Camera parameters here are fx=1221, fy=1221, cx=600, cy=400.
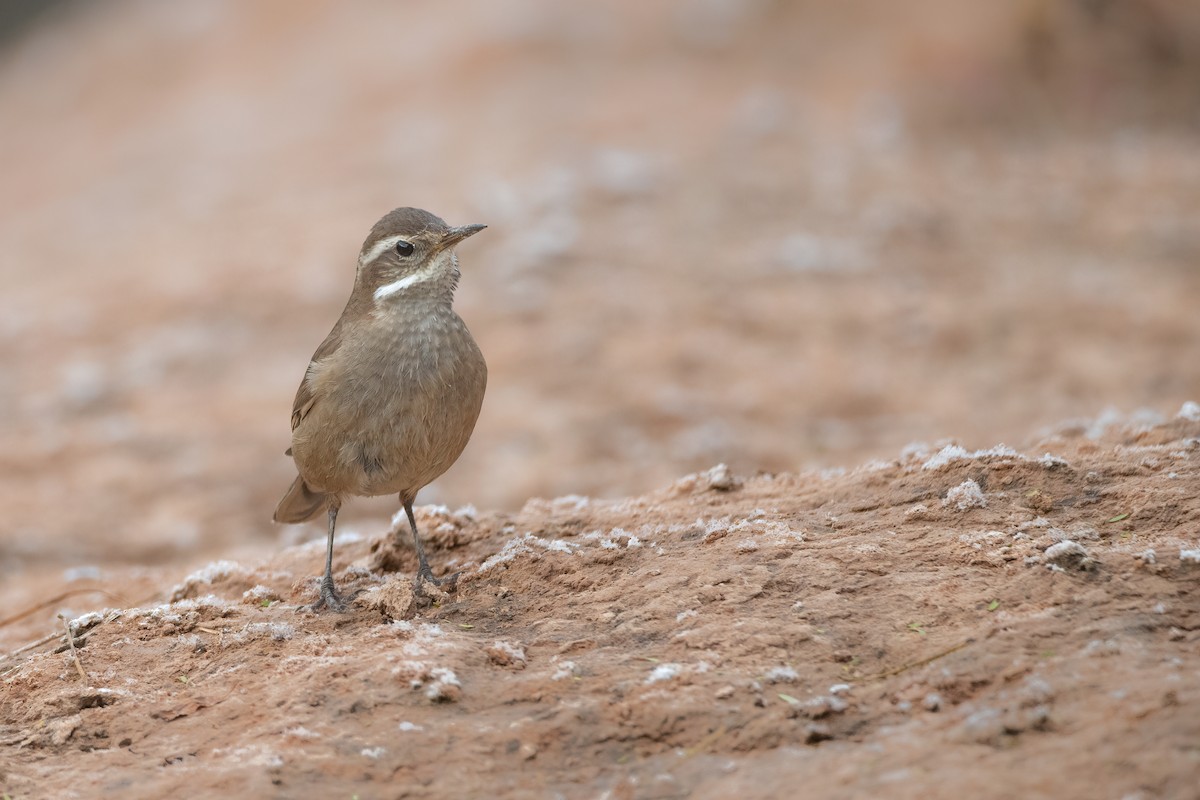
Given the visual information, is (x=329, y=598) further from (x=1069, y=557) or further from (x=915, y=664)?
(x=1069, y=557)

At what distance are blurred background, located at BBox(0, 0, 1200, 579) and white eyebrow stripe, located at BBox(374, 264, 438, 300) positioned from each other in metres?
2.23

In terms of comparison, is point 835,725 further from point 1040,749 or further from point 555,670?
point 555,670

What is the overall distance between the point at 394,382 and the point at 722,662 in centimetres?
194

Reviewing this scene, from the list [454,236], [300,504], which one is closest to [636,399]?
[300,504]

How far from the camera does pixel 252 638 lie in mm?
4598

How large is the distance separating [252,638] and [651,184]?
10.1m

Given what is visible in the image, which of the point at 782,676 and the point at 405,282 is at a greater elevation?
the point at 405,282

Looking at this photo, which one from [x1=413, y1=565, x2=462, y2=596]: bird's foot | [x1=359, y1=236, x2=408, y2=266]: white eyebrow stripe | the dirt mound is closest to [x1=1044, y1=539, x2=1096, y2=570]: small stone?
the dirt mound

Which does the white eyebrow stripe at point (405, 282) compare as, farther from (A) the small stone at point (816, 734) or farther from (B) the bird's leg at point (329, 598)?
(A) the small stone at point (816, 734)

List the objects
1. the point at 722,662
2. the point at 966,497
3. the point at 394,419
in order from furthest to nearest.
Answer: the point at 394,419 < the point at 966,497 < the point at 722,662

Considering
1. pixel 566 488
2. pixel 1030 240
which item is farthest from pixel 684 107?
pixel 566 488

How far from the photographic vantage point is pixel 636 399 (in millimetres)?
10469

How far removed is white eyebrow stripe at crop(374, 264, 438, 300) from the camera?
5.32 metres

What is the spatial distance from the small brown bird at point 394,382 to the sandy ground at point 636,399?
0.50m
